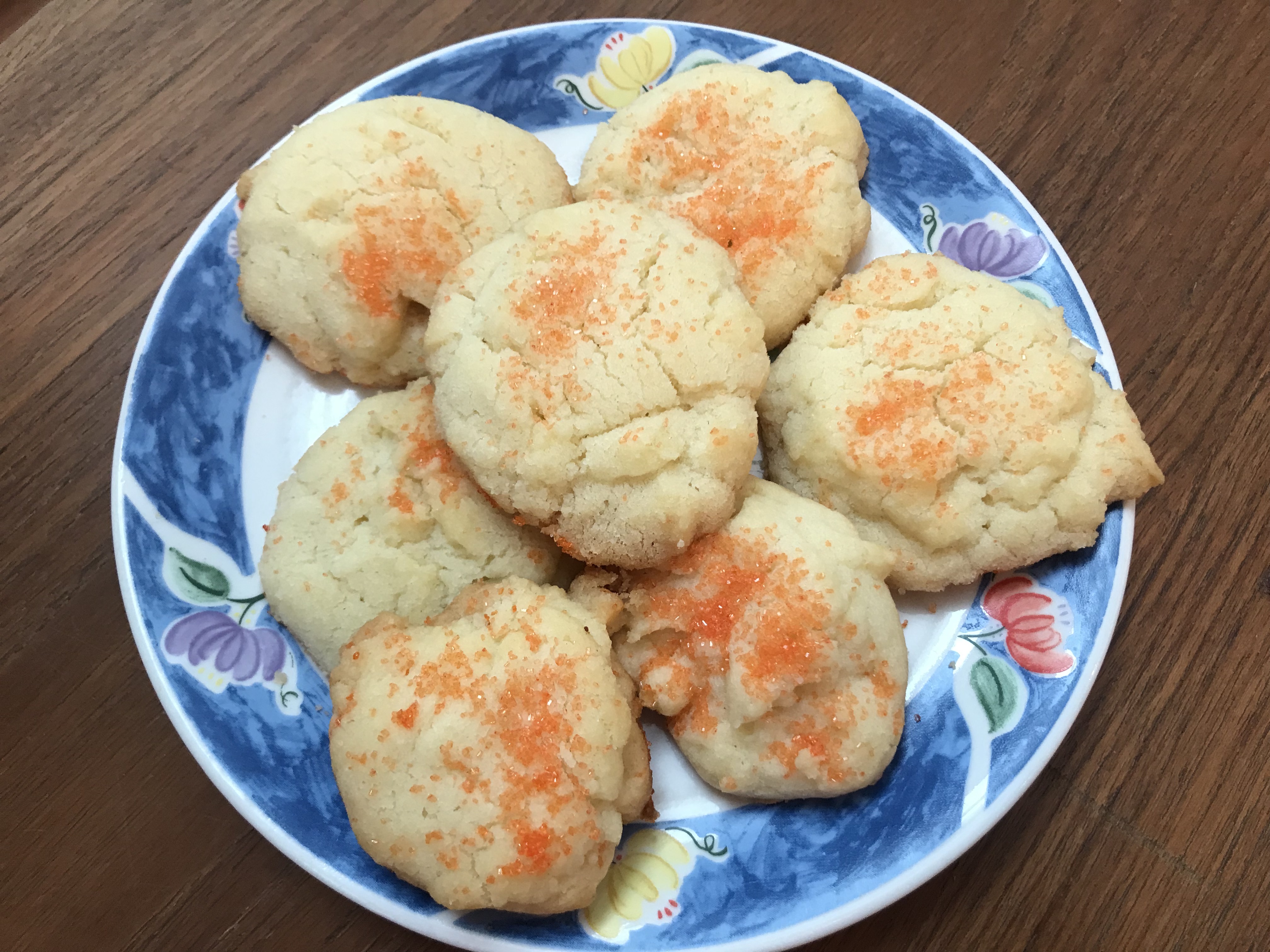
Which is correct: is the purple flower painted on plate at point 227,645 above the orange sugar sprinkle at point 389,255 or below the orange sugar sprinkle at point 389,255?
below

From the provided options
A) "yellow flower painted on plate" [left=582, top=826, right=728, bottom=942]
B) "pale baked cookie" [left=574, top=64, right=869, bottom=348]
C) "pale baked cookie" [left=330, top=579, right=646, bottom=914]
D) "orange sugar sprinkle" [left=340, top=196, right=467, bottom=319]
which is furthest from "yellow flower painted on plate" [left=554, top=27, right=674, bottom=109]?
"yellow flower painted on plate" [left=582, top=826, right=728, bottom=942]

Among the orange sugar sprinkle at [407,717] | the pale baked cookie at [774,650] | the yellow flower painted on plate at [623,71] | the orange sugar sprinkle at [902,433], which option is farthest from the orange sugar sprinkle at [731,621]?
the yellow flower painted on plate at [623,71]

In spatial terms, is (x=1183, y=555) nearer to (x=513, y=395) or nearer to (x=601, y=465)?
(x=601, y=465)

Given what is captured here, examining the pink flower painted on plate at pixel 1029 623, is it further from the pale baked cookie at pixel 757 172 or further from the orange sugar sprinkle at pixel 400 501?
the orange sugar sprinkle at pixel 400 501

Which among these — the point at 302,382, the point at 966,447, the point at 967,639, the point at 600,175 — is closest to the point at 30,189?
the point at 302,382

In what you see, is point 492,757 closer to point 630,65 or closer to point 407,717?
point 407,717

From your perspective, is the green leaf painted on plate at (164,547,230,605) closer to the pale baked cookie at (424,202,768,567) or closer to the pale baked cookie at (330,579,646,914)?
the pale baked cookie at (330,579,646,914)
